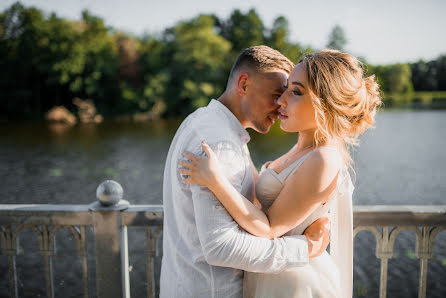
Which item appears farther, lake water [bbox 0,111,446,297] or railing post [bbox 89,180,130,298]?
lake water [bbox 0,111,446,297]

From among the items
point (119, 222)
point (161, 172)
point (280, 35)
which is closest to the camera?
point (119, 222)

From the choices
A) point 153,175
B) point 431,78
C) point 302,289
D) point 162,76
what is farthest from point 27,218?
point 431,78

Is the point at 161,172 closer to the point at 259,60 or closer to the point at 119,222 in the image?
the point at 119,222

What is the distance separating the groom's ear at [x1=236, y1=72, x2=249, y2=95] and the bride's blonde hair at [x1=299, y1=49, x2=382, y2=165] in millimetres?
345

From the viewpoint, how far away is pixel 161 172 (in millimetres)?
18125

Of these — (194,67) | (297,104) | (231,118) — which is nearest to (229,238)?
(231,118)

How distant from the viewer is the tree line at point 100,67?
4578cm

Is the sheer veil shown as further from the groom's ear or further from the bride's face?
the groom's ear

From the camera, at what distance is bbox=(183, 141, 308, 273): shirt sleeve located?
5.52 feet

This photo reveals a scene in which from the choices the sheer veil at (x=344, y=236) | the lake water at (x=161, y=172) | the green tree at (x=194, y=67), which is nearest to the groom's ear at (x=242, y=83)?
the sheer veil at (x=344, y=236)

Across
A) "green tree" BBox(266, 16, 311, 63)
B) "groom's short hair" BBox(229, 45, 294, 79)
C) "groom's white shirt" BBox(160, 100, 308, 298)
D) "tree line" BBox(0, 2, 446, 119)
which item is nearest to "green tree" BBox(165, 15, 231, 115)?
"tree line" BBox(0, 2, 446, 119)

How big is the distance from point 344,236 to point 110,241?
5.22 ft

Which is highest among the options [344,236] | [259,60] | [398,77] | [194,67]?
[398,77]

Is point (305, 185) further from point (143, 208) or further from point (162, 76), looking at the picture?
point (162, 76)
